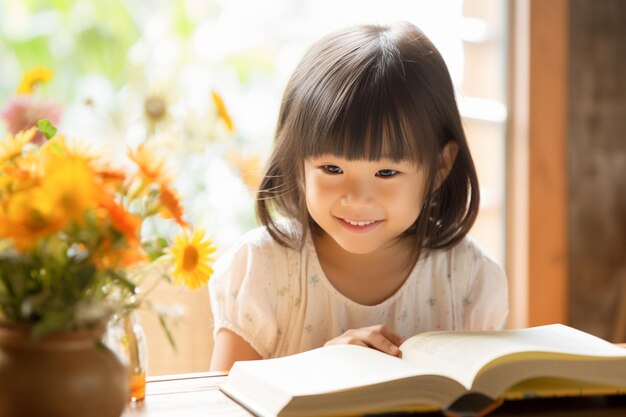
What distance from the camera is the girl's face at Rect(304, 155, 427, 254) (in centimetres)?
133

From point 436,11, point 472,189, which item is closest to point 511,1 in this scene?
point 436,11

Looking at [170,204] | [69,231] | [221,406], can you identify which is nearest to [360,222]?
[221,406]

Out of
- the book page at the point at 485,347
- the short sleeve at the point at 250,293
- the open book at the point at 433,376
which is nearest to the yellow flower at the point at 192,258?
the open book at the point at 433,376

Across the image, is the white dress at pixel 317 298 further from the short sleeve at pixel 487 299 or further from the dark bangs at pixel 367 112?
the dark bangs at pixel 367 112

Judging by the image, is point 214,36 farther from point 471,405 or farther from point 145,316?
point 471,405

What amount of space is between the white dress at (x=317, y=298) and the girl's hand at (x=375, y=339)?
10.1 inches

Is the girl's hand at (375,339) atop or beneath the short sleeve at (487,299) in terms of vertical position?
atop

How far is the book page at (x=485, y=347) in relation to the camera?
3.33ft

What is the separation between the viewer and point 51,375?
775 mm

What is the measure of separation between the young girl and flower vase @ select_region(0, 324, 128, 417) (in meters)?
0.47

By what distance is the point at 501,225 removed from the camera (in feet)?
10.00

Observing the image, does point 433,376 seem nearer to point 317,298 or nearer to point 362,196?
point 362,196

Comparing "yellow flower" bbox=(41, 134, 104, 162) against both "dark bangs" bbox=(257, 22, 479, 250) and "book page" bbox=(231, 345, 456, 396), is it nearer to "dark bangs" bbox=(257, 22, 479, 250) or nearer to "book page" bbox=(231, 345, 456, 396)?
"book page" bbox=(231, 345, 456, 396)

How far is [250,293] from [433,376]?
0.56 m
